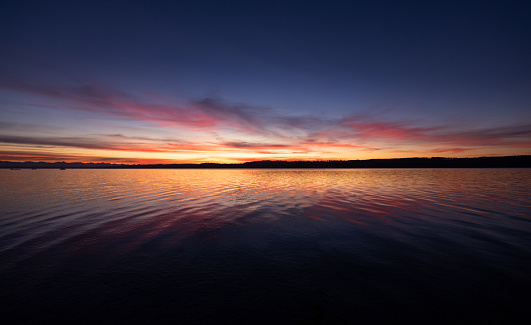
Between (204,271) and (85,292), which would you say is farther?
(204,271)

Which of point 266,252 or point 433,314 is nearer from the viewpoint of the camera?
point 433,314

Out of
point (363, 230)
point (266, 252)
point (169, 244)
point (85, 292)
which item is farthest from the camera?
point (363, 230)

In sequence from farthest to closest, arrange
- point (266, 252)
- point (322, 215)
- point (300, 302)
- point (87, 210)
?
1. point (87, 210)
2. point (322, 215)
3. point (266, 252)
4. point (300, 302)

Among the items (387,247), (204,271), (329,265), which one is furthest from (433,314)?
(204,271)

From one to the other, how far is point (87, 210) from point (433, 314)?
79.6 feet

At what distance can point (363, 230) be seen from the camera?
43.6 ft

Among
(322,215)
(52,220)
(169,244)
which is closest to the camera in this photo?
(169,244)

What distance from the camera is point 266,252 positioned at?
399 inches

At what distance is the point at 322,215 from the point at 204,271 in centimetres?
1135

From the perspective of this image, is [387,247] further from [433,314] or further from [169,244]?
[169,244]

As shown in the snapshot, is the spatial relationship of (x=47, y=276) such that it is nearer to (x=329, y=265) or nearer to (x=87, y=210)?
(x=329, y=265)

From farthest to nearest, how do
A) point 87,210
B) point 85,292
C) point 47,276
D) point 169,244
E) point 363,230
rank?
point 87,210 < point 363,230 < point 169,244 < point 47,276 < point 85,292

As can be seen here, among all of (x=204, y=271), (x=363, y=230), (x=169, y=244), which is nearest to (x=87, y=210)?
(x=169, y=244)

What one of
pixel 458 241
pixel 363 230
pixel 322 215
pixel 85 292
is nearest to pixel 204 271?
→ pixel 85 292
